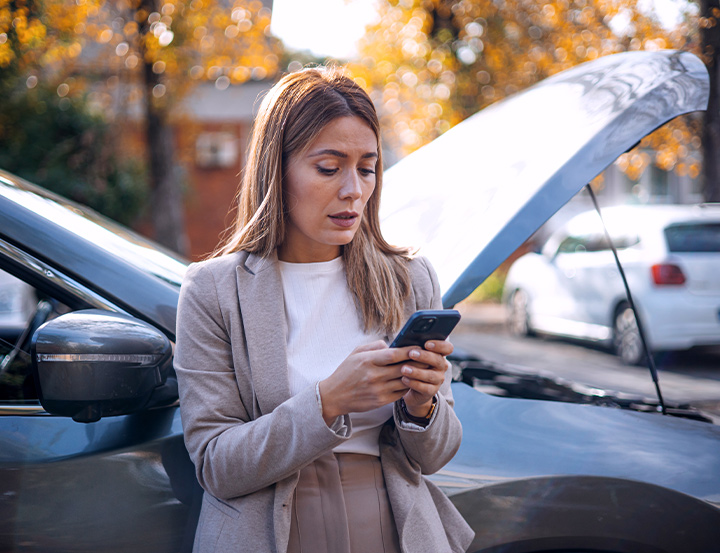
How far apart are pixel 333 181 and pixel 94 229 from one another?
2.43 ft

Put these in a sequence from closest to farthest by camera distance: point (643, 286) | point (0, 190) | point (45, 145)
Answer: point (0, 190) < point (643, 286) < point (45, 145)

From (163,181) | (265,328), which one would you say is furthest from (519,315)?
(265,328)

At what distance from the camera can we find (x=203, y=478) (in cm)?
126

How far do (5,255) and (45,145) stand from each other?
12.2m

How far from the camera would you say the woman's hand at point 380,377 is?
1.15 metres

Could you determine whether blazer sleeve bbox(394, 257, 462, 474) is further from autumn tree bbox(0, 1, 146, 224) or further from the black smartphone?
autumn tree bbox(0, 1, 146, 224)

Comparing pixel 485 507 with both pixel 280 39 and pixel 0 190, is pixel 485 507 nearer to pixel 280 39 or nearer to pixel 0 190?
pixel 0 190

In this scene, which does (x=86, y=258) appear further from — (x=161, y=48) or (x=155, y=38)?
(x=161, y=48)

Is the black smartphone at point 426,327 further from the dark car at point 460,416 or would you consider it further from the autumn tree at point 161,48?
the autumn tree at point 161,48

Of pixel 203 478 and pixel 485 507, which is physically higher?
pixel 203 478

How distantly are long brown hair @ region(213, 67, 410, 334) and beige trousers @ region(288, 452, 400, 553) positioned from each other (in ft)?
0.95

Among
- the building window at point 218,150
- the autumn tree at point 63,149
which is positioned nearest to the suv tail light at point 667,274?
the autumn tree at point 63,149

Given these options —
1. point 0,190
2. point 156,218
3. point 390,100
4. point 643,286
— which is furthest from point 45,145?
point 0,190

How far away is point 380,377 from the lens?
1.16 m
